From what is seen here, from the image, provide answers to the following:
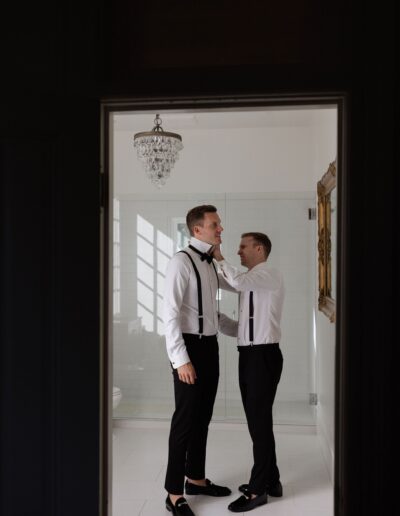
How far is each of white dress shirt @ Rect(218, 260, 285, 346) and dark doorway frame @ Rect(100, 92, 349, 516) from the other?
1.34 meters

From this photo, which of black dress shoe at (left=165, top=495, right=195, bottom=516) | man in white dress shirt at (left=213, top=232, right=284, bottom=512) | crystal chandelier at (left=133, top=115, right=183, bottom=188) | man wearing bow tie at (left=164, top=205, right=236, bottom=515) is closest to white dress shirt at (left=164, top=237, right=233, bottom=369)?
man wearing bow tie at (left=164, top=205, right=236, bottom=515)

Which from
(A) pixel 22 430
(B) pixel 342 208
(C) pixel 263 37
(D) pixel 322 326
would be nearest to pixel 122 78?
(C) pixel 263 37

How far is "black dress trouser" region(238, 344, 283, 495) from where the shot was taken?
3031 millimetres

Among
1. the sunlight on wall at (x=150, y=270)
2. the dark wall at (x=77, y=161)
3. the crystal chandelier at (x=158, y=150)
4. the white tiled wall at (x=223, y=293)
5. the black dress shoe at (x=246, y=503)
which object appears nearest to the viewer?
the dark wall at (x=77, y=161)

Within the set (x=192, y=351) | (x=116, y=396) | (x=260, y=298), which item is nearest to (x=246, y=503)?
(x=192, y=351)

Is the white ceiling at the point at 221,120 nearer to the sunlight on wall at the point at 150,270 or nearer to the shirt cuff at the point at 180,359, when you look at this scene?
the sunlight on wall at the point at 150,270

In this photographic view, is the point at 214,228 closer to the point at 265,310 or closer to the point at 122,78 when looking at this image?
the point at 265,310

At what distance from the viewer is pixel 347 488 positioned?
5.49ft

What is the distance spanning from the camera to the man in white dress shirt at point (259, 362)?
304 cm

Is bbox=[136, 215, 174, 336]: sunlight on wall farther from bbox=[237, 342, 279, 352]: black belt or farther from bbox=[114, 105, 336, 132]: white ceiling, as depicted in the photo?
bbox=[237, 342, 279, 352]: black belt

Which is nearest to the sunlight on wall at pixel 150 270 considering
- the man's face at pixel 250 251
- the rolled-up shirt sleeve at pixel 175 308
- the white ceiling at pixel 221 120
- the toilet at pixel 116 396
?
the toilet at pixel 116 396

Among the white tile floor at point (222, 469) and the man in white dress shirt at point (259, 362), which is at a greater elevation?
the man in white dress shirt at point (259, 362)

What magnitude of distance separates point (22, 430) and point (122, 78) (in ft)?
3.90

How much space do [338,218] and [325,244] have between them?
2.08 meters
